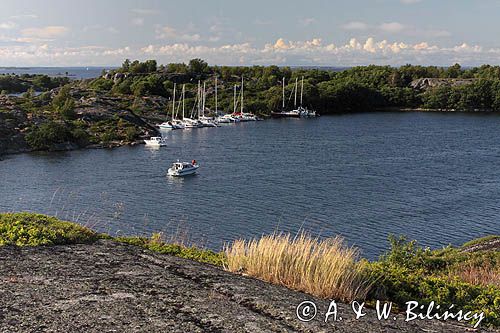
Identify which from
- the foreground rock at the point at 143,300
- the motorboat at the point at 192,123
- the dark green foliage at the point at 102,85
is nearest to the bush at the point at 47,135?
the motorboat at the point at 192,123

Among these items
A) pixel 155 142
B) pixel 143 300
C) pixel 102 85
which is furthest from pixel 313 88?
pixel 143 300

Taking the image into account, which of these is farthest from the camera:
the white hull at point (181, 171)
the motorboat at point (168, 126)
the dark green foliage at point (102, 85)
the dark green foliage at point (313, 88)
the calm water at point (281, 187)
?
the dark green foliage at point (102, 85)

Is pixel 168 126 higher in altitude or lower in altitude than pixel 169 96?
lower

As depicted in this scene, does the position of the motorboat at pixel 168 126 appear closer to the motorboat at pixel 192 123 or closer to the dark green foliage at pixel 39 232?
the motorboat at pixel 192 123

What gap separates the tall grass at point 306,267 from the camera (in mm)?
8422

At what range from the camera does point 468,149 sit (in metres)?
78.8

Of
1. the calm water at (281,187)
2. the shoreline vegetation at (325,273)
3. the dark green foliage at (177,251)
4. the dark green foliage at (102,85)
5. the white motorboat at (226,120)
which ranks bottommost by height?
the calm water at (281,187)

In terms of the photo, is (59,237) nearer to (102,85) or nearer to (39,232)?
(39,232)

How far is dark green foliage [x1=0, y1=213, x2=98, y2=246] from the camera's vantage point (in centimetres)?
1046

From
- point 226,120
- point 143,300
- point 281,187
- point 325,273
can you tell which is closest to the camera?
point 143,300

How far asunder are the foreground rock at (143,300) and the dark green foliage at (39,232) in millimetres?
662

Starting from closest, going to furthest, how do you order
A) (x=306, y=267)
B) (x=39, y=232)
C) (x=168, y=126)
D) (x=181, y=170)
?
(x=306, y=267), (x=39, y=232), (x=181, y=170), (x=168, y=126)

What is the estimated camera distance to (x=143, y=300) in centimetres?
764

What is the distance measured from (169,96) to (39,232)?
438 ft
